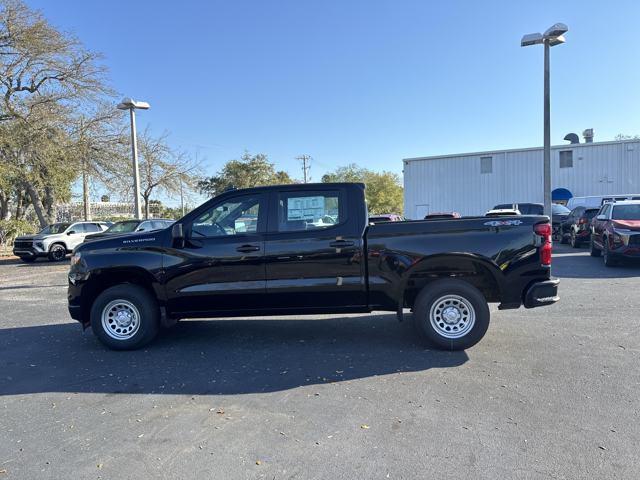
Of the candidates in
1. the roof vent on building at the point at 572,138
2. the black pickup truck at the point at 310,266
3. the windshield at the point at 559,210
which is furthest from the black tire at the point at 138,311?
the roof vent on building at the point at 572,138

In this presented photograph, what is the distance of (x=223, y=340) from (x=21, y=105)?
19.5 metres

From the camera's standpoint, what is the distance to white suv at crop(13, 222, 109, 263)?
17594 millimetres

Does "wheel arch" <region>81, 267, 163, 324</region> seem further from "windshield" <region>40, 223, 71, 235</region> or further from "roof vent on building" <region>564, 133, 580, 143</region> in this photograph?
"roof vent on building" <region>564, 133, 580, 143</region>

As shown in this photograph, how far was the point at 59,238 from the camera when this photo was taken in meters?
18.2

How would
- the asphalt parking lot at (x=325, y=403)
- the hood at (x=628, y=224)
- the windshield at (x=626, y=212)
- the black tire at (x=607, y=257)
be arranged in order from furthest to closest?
the windshield at (x=626, y=212)
the black tire at (x=607, y=257)
the hood at (x=628, y=224)
the asphalt parking lot at (x=325, y=403)

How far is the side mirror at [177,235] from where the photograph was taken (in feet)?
18.1

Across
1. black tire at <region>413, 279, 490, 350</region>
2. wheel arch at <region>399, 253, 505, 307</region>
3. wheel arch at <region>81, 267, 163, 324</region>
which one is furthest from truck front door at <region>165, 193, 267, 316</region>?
black tire at <region>413, 279, 490, 350</region>

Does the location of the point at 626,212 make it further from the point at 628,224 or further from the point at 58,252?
the point at 58,252

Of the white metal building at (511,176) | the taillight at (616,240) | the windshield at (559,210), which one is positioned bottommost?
the taillight at (616,240)

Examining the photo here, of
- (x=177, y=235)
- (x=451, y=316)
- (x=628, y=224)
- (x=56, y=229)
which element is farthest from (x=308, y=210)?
(x=56, y=229)

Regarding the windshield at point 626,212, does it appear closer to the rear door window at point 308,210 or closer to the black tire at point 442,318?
the black tire at point 442,318

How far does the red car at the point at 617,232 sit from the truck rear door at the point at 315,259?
29.6ft

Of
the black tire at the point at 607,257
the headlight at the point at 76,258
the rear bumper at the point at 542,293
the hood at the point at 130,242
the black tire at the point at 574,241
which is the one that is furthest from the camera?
the black tire at the point at 574,241

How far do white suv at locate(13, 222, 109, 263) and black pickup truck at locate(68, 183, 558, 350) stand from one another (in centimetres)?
1394
